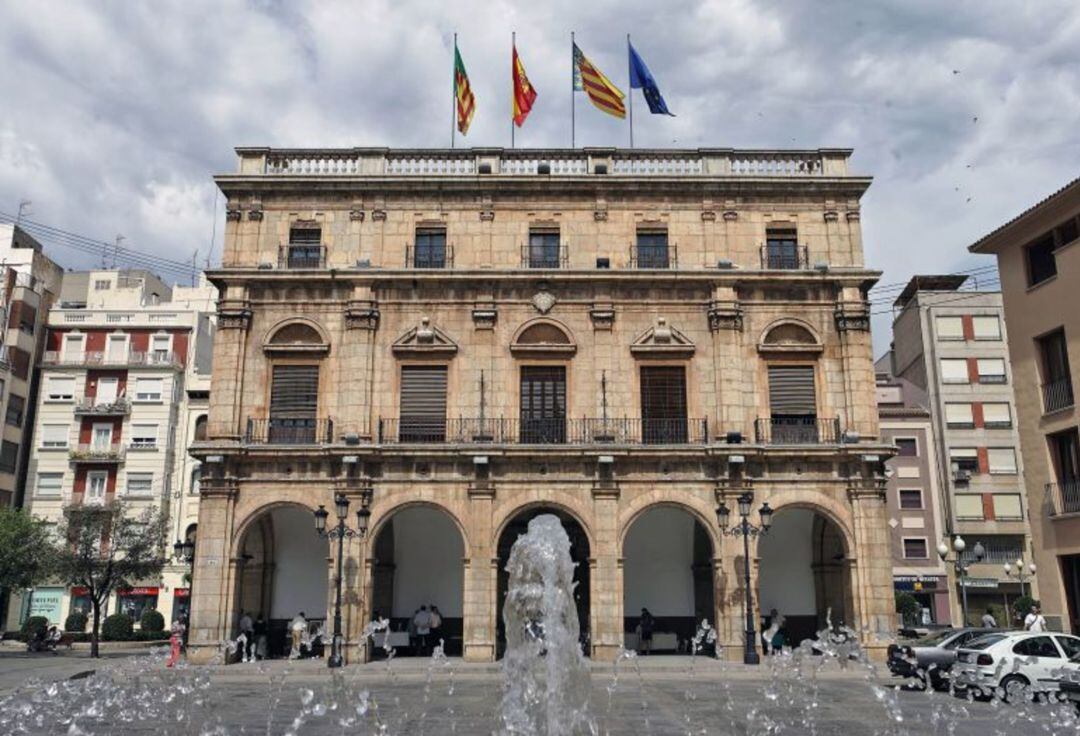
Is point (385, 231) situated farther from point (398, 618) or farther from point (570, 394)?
point (398, 618)

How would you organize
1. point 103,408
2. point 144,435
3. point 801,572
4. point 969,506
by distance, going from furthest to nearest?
1. point 144,435
2. point 103,408
3. point 969,506
4. point 801,572

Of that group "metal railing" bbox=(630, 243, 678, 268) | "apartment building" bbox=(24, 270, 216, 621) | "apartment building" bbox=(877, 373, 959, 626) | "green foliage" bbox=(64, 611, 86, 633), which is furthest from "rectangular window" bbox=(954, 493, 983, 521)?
"green foliage" bbox=(64, 611, 86, 633)

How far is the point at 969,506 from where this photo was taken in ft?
152

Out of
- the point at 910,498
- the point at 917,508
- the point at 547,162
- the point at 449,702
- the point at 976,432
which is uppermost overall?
the point at 547,162

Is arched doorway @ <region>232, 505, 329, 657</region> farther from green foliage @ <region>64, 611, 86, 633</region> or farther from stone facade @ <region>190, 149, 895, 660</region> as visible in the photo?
green foliage @ <region>64, 611, 86, 633</region>

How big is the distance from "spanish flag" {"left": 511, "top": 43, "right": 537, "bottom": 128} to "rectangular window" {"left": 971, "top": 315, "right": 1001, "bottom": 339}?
101 feet

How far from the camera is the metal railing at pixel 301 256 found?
2723 cm

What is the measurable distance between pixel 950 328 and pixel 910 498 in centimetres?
920

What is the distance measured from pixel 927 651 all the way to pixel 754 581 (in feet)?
17.9

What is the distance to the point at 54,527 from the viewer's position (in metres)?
44.3

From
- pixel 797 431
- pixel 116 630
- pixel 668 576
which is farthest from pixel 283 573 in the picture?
pixel 797 431

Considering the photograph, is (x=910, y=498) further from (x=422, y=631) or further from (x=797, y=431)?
(x=422, y=631)

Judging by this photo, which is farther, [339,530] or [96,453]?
[96,453]

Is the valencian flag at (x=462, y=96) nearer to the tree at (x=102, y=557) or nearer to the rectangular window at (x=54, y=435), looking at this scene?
the tree at (x=102, y=557)
